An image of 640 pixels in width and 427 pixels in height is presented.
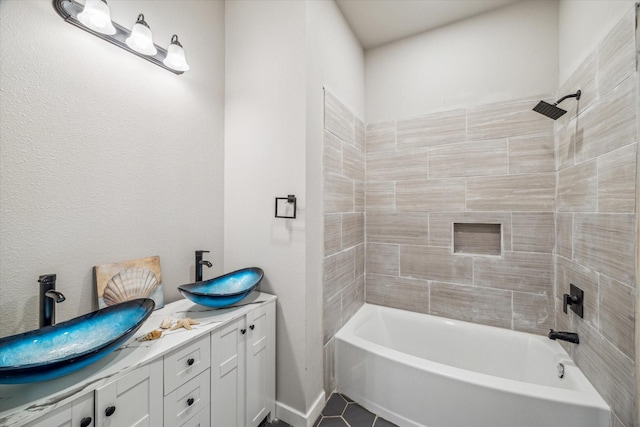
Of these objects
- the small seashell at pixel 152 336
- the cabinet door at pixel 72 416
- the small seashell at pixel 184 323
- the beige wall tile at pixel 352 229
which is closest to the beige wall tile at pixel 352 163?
the beige wall tile at pixel 352 229

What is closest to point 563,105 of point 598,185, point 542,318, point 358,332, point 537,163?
point 537,163

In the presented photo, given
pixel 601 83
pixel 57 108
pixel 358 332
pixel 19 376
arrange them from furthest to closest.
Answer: pixel 358 332, pixel 601 83, pixel 57 108, pixel 19 376

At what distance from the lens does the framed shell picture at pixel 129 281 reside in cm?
122

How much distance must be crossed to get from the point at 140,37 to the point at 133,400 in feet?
5.21

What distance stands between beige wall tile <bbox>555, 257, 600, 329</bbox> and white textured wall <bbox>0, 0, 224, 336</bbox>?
227 centimetres

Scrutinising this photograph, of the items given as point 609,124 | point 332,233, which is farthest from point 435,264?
point 609,124

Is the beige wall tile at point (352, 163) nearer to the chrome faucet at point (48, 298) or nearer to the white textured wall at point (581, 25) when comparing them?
the white textured wall at point (581, 25)

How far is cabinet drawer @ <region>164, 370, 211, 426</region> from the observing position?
3.38 ft

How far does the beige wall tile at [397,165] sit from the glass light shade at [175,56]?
5.42ft

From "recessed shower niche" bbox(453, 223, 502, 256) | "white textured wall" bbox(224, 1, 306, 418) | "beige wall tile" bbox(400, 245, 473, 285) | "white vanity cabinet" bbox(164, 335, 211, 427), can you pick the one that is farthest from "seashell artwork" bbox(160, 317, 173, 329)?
"recessed shower niche" bbox(453, 223, 502, 256)

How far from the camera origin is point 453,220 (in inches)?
83.6

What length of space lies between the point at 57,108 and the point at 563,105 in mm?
2872

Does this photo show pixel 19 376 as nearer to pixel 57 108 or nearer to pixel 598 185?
pixel 57 108

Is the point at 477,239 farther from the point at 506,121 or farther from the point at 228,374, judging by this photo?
the point at 228,374
